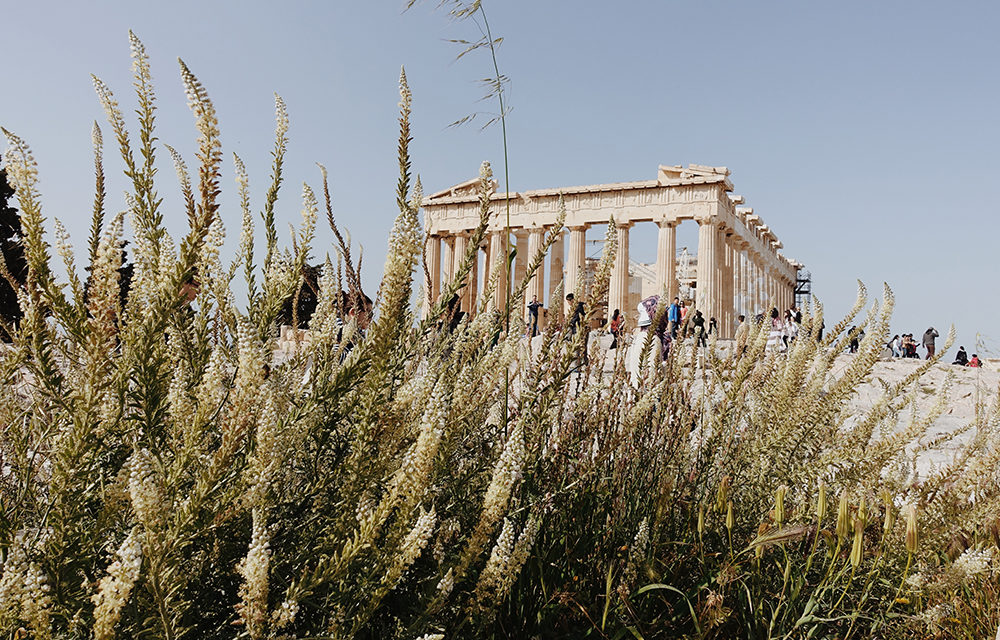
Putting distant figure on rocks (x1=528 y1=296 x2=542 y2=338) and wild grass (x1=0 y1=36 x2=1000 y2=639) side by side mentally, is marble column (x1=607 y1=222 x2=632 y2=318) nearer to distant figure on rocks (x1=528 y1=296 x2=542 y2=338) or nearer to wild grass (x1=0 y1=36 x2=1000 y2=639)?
distant figure on rocks (x1=528 y1=296 x2=542 y2=338)

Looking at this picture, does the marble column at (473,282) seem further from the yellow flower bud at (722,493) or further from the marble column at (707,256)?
the marble column at (707,256)

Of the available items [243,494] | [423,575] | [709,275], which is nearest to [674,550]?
[423,575]

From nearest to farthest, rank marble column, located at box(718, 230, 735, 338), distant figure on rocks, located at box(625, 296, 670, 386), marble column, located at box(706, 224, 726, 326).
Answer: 1. distant figure on rocks, located at box(625, 296, 670, 386)
2. marble column, located at box(706, 224, 726, 326)
3. marble column, located at box(718, 230, 735, 338)

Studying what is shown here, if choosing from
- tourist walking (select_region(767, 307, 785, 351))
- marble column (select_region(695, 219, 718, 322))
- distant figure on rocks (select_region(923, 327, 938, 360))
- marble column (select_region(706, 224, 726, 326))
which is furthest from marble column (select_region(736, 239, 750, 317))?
tourist walking (select_region(767, 307, 785, 351))

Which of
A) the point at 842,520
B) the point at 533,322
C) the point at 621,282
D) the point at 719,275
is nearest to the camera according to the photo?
the point at 842,520

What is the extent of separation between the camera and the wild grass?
112 centimetres

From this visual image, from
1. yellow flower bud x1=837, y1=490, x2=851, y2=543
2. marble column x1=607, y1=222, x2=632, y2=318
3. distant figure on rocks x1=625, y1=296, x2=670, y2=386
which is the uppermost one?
marble column x1=607, y1=222, x2=632, y2=318

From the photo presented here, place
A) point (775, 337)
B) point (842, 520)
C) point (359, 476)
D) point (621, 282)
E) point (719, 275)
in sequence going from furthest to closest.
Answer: point (719, 275), point (621, 282), point (775, 337), point (842, 520), point (359, 476)

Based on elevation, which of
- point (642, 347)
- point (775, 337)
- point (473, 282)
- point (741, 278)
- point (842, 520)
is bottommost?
point (842, 520)

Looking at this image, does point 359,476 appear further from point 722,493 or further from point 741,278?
point 741,278

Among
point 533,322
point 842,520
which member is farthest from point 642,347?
point 533,322

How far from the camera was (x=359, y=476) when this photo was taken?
133cm

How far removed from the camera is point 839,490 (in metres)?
2.58

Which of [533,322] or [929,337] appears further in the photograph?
[929,337]
